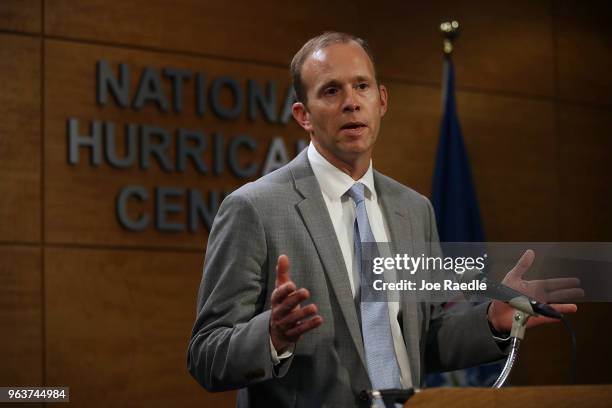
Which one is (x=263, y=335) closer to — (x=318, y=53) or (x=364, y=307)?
(x=364, y=307)

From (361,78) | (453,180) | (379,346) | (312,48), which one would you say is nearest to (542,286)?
(379,346)

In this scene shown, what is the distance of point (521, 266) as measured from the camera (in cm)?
262

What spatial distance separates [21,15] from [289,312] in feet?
9.69

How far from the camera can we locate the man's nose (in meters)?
2.92

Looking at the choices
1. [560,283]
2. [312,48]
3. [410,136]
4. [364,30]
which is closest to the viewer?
[560,283]

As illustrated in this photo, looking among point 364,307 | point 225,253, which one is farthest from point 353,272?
point 225,253

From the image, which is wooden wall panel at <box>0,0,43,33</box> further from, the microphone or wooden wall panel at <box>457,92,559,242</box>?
the microphone

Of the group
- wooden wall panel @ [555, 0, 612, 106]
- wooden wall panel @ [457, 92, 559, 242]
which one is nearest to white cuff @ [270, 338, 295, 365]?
wooden wall panel @ [457, 92, 559, 242]

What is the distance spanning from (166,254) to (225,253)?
234 centimetres

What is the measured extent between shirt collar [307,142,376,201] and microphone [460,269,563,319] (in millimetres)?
481

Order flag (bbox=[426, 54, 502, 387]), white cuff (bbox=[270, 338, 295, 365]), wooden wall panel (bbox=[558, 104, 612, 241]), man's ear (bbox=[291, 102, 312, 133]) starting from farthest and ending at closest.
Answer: wooden wall panel (bbox=[558, 104, 612, 241]), flag (bbox=[426, 54, 502, 387]), man's ear (bbox=[291, 102, 312, 133]), white cuff (bbox=[270, 338, 295, 365])

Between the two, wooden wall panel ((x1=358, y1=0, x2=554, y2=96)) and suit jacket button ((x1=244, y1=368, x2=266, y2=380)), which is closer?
suit jacket button ((x1=244, y1=368, x2=266, y2=380))

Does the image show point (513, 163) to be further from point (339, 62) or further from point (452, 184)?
point (339, 62)

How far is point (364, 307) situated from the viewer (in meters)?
2.75
